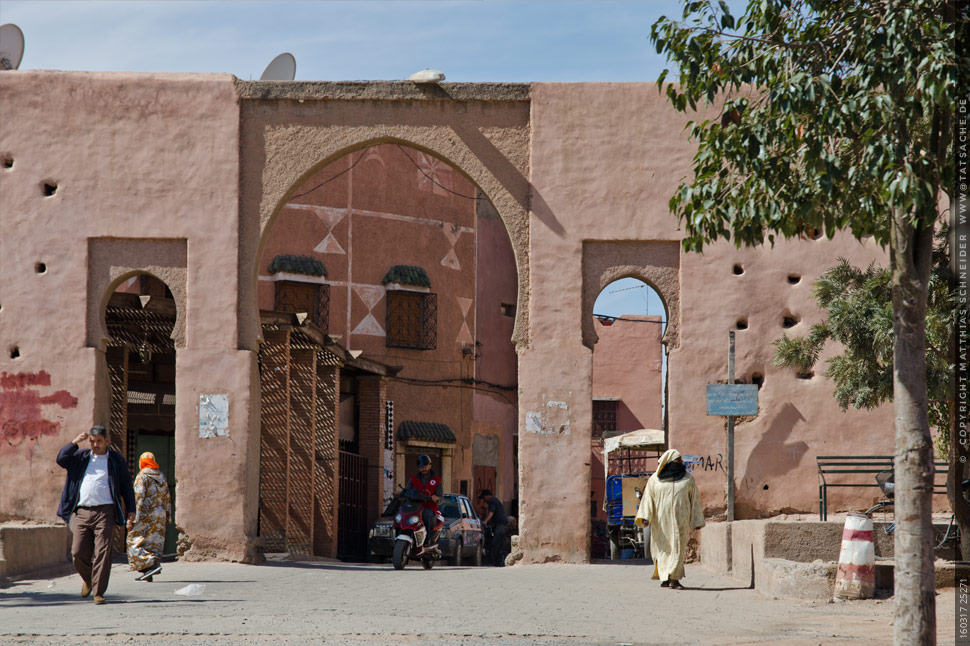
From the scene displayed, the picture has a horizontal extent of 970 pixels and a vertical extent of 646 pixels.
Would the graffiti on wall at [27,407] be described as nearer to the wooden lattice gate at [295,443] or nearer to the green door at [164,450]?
the wooden lattice gate at [295,443]

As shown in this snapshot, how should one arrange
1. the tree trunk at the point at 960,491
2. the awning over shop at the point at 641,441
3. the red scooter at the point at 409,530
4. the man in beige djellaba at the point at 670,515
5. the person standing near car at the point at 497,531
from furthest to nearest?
the awning over shop at the point at 641,441
the person standing near car at the point at 497,531
the red scooter at the point at 409,530
the man in beige djellaba at the point at 670,515
the tree trunk at the point at 960,491

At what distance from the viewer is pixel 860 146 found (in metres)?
7.45

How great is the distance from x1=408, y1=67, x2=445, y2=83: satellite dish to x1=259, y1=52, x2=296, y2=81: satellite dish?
648cm

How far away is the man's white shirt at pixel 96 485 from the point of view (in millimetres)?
10539

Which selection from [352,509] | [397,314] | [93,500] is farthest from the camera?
[397,314]

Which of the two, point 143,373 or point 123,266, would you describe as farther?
point 143,373

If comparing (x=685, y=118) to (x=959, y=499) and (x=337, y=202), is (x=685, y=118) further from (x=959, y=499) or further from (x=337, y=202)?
(x=337, y=202)

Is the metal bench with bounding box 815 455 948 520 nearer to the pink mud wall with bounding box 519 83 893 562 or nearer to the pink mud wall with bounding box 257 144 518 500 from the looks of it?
the pink mud wall with bounding box 519 83 893 562

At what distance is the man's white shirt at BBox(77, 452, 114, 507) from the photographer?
1054 centimetres

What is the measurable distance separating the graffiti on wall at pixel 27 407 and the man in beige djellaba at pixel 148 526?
12.0 feet

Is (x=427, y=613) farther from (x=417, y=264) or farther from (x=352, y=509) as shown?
(x=417, y=264)

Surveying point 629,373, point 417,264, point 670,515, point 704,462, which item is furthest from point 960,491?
point 629,373

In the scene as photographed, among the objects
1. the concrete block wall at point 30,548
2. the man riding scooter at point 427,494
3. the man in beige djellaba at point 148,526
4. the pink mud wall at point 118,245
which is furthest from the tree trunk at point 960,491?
the concrete block wall at point 30,548

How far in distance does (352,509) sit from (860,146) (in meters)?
17.6
